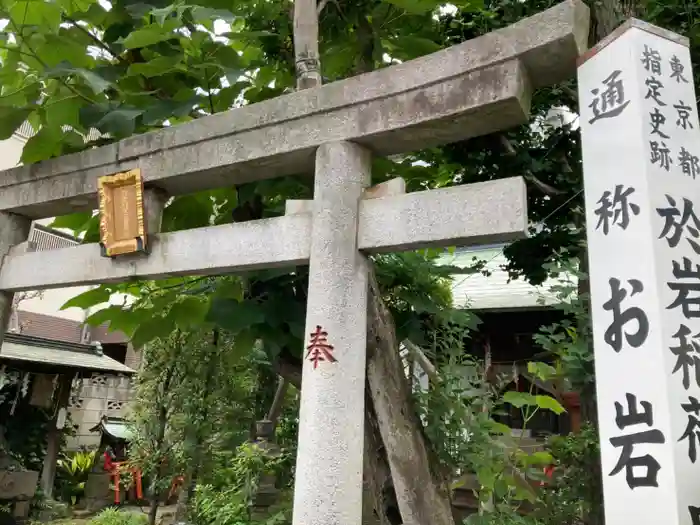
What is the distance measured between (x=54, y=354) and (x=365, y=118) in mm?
10119

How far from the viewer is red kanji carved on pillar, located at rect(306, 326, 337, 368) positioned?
8.36 feet

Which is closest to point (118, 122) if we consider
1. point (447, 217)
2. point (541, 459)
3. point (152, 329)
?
point (152, 329)

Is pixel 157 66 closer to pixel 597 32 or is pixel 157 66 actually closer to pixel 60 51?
pixel 60 51

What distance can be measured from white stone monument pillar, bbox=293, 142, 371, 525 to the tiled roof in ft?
28.2

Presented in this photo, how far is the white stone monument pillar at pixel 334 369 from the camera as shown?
2.47 metres

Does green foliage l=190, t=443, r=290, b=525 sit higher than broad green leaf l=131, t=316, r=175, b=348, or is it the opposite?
broad green leaf l=131, t=316, r=175, b=348

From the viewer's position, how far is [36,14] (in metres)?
3.51

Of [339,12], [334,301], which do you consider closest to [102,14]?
[339,12]

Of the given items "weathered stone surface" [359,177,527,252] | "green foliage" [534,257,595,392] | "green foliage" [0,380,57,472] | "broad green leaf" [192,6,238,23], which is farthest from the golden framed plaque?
"green foliage" [0,380,57,472]

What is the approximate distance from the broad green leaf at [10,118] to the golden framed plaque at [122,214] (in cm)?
71

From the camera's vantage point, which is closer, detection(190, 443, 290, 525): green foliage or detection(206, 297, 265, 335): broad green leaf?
detection(206, 297, 265, 335): broad green leaf

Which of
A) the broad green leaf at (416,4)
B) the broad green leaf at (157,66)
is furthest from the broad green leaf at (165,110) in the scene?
the broad green leaf at (416,4)

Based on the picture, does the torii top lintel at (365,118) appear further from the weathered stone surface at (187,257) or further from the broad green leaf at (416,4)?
the broad green leaf at (416,4)

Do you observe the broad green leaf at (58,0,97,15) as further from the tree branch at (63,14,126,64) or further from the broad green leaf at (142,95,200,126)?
the broad green leaf at (142,95,200,126)
